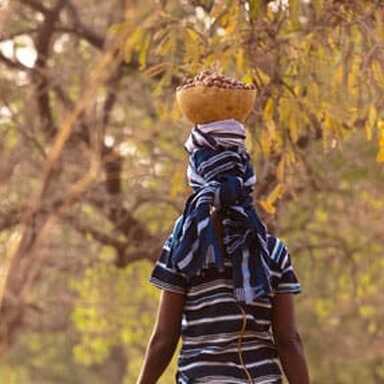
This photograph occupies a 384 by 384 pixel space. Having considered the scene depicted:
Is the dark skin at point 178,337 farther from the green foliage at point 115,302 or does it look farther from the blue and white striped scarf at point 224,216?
the green foliage at point 115,302

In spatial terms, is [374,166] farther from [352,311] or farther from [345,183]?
[352,311]

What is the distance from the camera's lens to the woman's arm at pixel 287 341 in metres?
4.36

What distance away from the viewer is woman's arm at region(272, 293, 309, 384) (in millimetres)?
4363

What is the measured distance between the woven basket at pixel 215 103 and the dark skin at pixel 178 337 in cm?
31

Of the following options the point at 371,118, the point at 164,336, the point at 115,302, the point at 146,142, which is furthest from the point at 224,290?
the point at 115,302

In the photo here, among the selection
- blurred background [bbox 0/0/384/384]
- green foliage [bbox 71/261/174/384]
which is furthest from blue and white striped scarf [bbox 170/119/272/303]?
green foliage [bbox 71/261/174/384]

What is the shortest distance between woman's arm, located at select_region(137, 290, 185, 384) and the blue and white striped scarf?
9cm

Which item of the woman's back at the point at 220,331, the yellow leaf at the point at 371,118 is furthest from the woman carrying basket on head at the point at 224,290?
the yellow leaf at the point at 371,118

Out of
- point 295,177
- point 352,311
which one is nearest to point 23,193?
point 295,177

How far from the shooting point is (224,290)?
4.31m

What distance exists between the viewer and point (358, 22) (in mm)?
6809

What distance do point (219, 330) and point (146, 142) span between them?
6989 millimetres

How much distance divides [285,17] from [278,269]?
9.90 feet

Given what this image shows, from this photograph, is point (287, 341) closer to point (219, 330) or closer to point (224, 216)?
point (219, 330)
